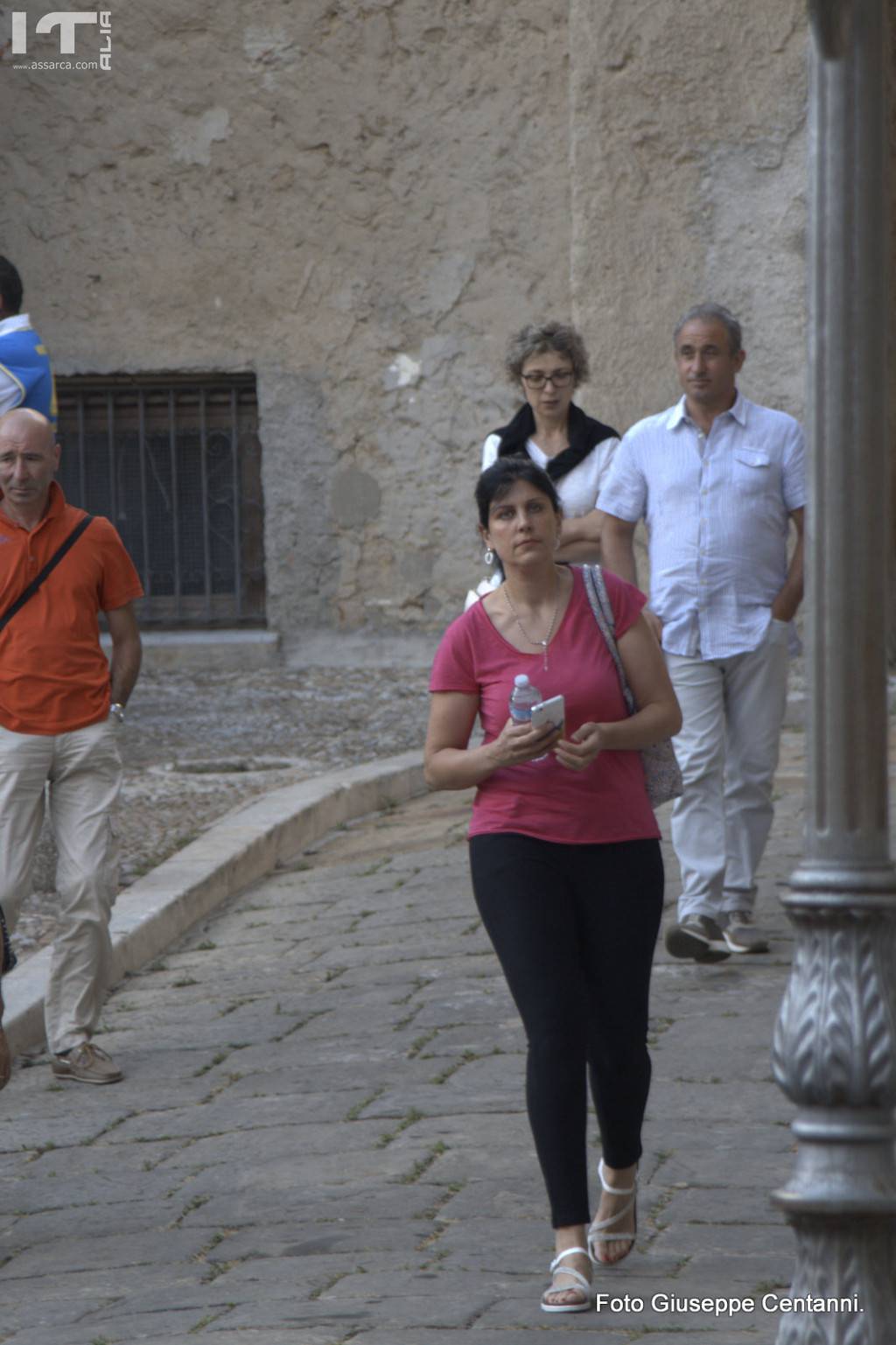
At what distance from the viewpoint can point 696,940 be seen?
646 cm

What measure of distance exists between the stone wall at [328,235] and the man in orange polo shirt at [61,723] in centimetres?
726

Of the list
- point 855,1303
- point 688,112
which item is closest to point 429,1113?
point 855,1303

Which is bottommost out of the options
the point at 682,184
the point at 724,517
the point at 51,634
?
the point at 51,634

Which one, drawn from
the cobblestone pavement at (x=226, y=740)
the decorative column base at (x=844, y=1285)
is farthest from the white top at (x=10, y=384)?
the decorative column base at (x=844, y=1285)

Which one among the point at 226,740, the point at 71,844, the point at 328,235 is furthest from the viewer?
the point at 328,235

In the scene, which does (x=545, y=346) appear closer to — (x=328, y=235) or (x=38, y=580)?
(x=38, y=580)

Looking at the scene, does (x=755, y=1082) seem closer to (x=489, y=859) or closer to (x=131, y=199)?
(x=489, y=859)

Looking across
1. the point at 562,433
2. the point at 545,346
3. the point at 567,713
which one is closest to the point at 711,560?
the point at 562,433

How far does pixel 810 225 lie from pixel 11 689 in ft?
11.3

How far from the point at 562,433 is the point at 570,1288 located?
11.1 ft

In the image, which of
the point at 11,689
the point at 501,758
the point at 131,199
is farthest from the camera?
the point at 131,199

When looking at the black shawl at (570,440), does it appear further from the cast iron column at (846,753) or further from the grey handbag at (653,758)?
the cast iron column at (846,753)

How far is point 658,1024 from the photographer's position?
5973 mm
